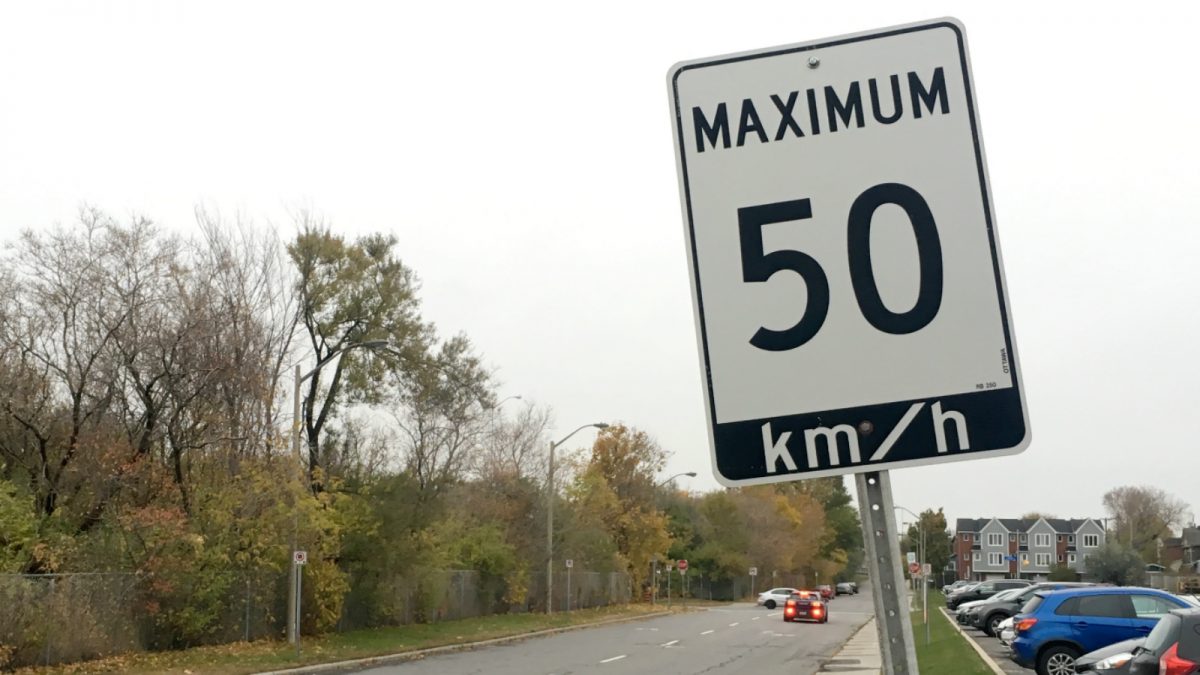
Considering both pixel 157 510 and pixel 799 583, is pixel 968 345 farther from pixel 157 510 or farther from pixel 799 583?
pixel 799 583

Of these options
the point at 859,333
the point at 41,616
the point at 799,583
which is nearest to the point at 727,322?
the point at 859,333

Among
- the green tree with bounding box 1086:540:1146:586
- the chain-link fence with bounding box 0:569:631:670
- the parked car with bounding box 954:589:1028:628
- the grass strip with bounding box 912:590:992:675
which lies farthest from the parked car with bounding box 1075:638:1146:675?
the green tree with bounding box 1086:540:1146:586

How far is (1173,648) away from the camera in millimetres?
12930

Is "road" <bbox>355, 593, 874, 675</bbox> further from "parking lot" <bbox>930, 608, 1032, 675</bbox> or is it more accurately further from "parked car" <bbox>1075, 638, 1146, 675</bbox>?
"parked car" <bbox>1075, 638, 1146, 675</bbox>

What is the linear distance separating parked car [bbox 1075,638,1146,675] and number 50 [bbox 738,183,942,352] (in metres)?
13.6

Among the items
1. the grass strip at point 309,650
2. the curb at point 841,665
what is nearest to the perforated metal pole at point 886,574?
the grass strip at point 309,650

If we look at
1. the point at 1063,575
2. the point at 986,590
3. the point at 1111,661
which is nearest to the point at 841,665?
the point at 1111,661

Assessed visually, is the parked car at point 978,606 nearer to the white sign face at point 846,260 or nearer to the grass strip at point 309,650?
the grass strip at point 309,650

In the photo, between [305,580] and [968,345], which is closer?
[968,345]

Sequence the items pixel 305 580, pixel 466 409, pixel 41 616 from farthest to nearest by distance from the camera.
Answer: pixel 466 409, pixel 305 580, pixel 41 616

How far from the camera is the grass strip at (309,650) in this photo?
2200 centimetres

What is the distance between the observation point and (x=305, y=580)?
1153 inches

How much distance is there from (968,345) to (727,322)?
1.80 feet

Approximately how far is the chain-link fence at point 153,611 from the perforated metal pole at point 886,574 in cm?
2128
